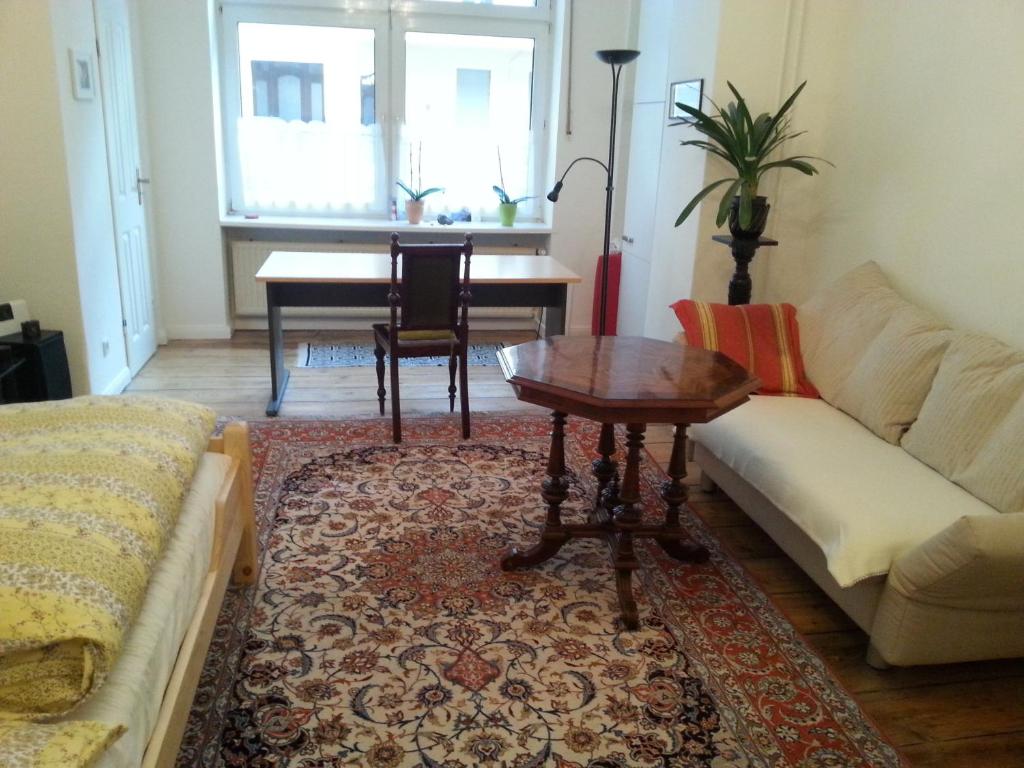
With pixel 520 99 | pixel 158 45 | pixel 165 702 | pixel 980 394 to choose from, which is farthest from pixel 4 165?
pixel 980 394

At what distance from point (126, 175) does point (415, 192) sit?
5.99 ft

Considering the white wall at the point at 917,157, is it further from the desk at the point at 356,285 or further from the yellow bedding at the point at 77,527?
the yellow bedding at the point at 77,527

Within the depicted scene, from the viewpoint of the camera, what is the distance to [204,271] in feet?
16.7

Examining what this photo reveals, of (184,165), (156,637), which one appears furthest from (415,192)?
(156,637)

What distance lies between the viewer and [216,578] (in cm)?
195

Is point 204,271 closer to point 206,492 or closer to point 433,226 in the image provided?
point 433,226

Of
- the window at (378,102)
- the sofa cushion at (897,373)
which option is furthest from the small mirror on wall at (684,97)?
the window at (378,102)

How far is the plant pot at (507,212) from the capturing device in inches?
214

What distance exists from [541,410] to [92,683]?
3.04m

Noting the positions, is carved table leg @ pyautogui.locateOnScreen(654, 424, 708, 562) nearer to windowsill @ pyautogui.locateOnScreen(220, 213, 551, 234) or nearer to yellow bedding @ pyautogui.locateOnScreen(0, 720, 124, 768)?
yellow bedding @ pyautogui.locateOnScreen(0, 720, 124, 768)

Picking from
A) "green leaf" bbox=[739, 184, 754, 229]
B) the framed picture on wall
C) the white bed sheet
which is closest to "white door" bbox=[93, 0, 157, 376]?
the framed picture on wall

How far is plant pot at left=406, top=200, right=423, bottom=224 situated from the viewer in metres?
5.30

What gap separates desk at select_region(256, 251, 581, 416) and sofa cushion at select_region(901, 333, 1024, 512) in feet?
5.85

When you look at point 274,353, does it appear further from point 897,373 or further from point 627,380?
point 897,373
